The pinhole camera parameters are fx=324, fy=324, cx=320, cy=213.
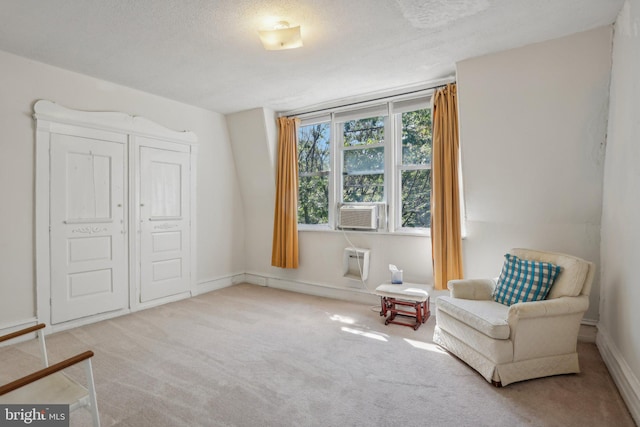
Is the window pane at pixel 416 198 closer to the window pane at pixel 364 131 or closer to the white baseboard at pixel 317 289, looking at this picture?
the window pane at pixel 364 131

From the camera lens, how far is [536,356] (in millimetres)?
2232

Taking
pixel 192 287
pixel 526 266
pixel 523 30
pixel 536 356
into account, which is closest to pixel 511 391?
pixel 536 356

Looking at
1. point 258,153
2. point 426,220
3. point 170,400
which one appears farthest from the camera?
point 258,153

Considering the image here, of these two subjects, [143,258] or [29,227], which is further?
[143,258]

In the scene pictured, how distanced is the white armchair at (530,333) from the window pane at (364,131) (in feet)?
7.63

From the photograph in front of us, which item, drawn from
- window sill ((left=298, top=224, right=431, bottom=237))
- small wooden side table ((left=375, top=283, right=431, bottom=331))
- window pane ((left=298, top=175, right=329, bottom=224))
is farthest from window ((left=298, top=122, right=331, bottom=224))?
small wooden side table ((left=375, top=283, right=431, bottom=331))

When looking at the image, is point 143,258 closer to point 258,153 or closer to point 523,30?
point 258,153

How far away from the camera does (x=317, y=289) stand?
445 cm

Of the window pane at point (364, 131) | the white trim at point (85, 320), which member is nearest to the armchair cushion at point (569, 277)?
the window pane at point (364, 131)

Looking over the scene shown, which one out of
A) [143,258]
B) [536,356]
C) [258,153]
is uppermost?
[258,153]

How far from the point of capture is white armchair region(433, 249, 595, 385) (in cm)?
217

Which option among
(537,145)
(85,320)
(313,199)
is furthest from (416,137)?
(85,320)

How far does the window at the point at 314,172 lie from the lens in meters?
4.48

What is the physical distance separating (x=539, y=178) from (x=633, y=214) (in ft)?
2.96
